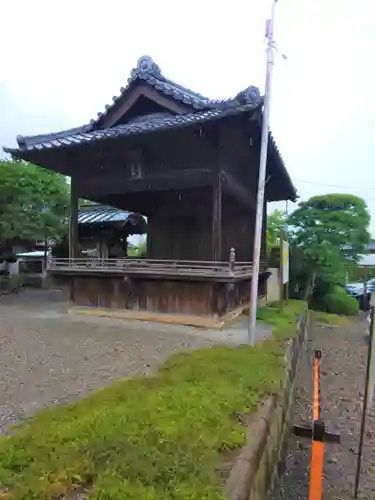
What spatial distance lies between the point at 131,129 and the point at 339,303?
14.8 m

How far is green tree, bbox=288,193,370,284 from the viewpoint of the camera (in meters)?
18.2

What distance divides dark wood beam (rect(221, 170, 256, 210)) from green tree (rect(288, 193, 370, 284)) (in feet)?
14.9

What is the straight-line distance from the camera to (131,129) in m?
10.3

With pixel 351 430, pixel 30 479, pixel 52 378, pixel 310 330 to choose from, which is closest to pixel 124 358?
pixel 52 378

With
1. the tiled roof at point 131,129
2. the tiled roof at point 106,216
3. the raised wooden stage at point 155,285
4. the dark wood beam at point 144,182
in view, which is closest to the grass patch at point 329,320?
the raised wooden stage at point 155,285

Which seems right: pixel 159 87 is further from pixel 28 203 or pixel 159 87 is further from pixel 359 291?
pixel 359 291

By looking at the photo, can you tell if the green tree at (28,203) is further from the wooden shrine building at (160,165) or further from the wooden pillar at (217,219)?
the wooden pillar at (217,219)

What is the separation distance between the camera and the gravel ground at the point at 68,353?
16.2ft

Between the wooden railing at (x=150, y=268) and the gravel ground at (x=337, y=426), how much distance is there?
9.95ft

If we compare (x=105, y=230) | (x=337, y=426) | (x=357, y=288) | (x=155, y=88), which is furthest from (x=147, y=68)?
(x=357, y=288)

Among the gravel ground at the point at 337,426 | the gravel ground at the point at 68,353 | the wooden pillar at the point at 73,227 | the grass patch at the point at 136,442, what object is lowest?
the gravel ground at the point at 337,426

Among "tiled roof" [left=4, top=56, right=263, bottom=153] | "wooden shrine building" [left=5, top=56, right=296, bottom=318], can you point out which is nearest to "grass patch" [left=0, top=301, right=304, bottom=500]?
"wooden shrine building" [left=5, top=56, right=296, bottom=318]

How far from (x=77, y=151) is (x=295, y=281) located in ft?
41.2

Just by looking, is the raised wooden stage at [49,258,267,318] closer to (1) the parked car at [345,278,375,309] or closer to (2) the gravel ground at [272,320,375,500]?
(2) the gravel ground at [272,320,375,500]
